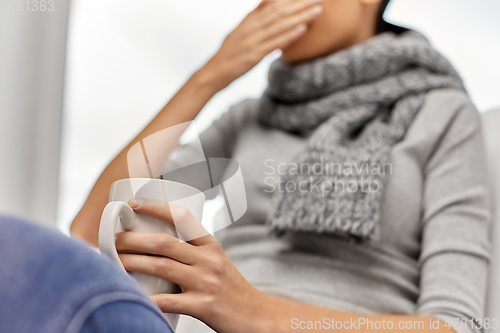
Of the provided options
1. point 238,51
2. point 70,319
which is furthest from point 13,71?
point 70,319

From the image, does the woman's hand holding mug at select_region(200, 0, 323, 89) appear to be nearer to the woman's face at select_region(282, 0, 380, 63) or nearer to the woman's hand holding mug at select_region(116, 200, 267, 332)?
the woman's face at select_region(282, 0, 380, 63)

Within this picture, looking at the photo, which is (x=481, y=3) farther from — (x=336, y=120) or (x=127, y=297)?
(x=127, y=297)

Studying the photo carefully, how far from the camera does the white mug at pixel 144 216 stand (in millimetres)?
162

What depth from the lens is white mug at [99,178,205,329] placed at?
6.4 inches

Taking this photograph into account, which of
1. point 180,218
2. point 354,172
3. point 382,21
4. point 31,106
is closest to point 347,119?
point 354,172

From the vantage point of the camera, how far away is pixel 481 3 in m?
0.51

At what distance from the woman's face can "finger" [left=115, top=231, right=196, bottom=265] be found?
1.09 ft

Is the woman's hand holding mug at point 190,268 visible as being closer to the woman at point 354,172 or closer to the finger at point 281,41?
the woman at point 354,172

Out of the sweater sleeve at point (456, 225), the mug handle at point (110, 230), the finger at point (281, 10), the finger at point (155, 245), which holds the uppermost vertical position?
the finger at point (281, 10)

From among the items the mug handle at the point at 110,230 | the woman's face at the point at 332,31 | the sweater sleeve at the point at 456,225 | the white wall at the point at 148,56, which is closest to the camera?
the mug handle at the point at 110,230

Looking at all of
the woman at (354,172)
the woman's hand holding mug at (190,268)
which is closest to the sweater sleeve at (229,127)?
the woman at (354,172)

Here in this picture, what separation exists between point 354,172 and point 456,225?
0.36 ft

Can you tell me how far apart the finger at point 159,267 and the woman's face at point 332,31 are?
0.34 m

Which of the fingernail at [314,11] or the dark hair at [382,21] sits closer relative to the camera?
the fingernail at [314,11]
